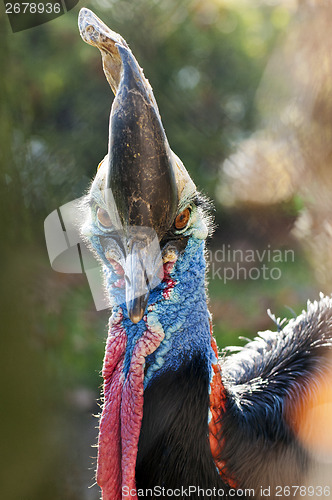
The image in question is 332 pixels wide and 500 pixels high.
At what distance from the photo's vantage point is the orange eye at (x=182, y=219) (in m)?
0.70

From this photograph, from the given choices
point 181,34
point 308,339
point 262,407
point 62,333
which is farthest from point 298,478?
point 181,34

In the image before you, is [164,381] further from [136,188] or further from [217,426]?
[136,188]

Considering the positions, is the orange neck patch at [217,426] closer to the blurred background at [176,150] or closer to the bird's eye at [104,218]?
the bird's eye at [104,218]

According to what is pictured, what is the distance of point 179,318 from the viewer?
753 millimetres

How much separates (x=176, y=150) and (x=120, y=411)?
80cm

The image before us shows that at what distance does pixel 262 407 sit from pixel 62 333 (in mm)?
734

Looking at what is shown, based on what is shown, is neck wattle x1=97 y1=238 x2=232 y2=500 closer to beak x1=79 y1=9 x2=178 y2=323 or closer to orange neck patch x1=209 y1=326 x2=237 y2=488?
orange neck patch x1=209 y1=326 x2=237 y2=488

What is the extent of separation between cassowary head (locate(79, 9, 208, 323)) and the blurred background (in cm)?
38

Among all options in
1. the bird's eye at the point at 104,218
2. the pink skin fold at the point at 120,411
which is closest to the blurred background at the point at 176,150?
the pink skin fold at the point at 120,411

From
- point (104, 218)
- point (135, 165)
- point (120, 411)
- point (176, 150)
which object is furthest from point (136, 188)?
point (176, 150)

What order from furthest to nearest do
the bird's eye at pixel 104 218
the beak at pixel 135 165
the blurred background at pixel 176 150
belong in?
the blurred background at pixel 176 150, the bird's eye at pixel 104 218, the beak at pixel 135 165

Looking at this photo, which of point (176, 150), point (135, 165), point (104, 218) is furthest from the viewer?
point (176, 150)

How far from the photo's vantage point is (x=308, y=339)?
35.8 inches

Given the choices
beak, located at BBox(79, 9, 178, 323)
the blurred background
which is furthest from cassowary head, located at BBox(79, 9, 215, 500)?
the blurred background
